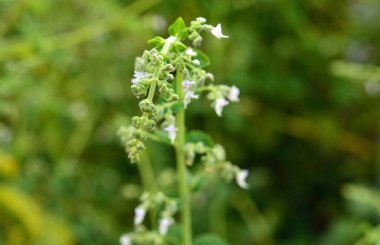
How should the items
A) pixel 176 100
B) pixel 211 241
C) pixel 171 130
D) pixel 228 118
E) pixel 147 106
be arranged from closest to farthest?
pixel 147 106 < pixel 176 100 < pixel 171 130 < pixel 211 241 < pixel 228 118

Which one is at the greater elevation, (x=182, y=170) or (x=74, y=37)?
(x=74, y=37)

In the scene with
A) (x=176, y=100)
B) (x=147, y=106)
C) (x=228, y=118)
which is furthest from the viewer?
(x=228, y=118)

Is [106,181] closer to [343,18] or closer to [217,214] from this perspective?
[217,214]

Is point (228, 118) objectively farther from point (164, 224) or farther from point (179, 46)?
point (179, 46)

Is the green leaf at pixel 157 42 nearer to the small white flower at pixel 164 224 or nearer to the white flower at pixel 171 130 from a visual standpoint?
the white flower at pixel 171 130

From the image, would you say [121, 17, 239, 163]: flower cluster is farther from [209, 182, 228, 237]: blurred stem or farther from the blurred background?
[209, 182, 228, 237]: blurred stem

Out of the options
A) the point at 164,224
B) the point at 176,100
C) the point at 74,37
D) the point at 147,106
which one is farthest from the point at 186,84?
the point at 74,37

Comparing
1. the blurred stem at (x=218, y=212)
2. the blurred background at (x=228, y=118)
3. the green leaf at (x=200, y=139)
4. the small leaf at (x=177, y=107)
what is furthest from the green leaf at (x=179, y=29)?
the blurred stem at (x=218, y=212)

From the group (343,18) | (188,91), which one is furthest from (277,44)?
(188,91)
